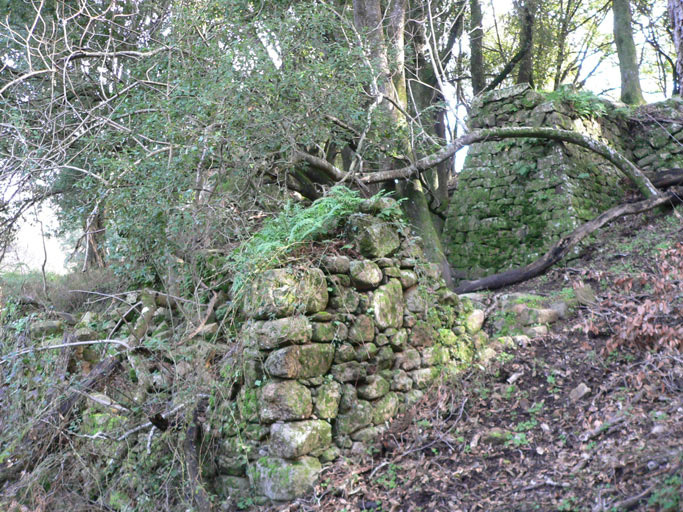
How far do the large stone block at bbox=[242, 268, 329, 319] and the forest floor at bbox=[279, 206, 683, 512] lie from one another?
1.20 metres

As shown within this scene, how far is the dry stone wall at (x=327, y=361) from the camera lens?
12.3ft

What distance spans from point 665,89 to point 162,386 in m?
21.8

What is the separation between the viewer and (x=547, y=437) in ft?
12.4

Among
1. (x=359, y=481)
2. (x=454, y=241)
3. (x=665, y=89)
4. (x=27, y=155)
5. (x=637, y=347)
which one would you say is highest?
(x=665, y=89)

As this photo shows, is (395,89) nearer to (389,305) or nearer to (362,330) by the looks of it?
(389,305)

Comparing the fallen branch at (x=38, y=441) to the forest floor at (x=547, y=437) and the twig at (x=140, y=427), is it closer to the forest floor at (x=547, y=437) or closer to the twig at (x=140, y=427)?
the twig at (x=140, y=427)

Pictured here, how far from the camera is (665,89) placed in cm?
1964

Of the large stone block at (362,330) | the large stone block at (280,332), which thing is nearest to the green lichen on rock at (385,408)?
the large stone block at (362,330)

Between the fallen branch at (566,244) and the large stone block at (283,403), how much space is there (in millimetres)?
5149

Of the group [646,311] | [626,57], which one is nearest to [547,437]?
[646,311]

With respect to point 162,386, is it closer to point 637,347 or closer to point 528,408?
point 528,408

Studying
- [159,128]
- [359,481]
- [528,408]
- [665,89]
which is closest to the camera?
[359,481]

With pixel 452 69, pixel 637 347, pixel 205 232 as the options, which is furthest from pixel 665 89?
pixel 205 232

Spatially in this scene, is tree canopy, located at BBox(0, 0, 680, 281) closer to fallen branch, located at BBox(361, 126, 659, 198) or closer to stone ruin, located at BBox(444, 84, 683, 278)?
fallen branch, located at BBox(361, 126, 659, 198)
